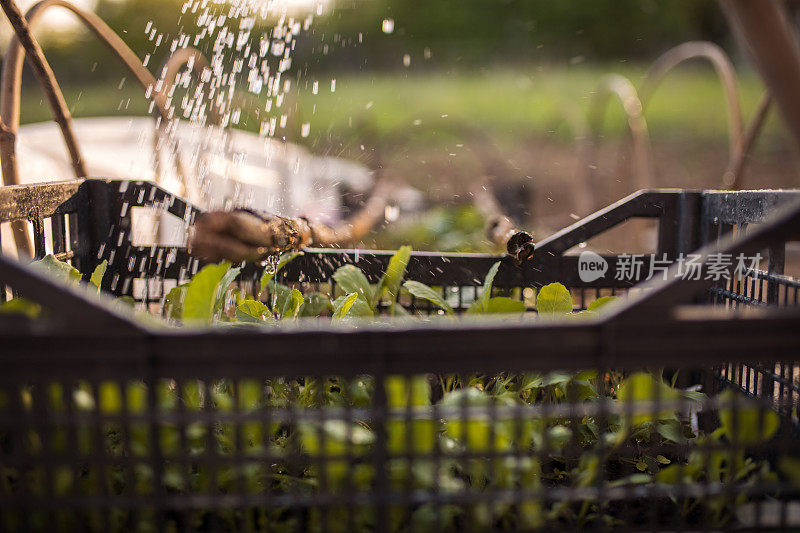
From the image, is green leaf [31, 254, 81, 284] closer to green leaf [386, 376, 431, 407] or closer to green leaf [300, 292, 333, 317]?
green leaf [300, 292, 333, 317]

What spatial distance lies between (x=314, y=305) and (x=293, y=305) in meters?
0.04

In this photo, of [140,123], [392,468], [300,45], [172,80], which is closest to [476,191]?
[140,123]

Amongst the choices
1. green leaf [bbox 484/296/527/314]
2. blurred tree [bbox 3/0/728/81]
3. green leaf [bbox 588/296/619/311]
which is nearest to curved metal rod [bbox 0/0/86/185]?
green leaf [bbox 484/296/527/314]

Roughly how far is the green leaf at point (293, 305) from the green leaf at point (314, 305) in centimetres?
1

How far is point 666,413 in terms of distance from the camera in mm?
750

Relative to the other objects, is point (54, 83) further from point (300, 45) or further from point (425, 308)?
point (300, 45)

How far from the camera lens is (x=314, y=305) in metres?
0.96

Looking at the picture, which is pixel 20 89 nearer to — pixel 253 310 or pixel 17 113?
pixel 17 113

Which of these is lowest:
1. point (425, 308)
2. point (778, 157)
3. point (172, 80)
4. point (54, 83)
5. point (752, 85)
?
point (425, 308)

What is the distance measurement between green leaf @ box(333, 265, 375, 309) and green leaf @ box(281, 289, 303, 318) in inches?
2.3

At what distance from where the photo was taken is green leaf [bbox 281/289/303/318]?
906mm

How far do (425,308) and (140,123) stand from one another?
2201 millimetres

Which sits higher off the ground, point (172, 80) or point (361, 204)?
point (172, 80)

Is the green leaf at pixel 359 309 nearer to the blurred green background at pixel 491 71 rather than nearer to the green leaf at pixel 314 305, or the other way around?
the green leaf at pixel 314 305
